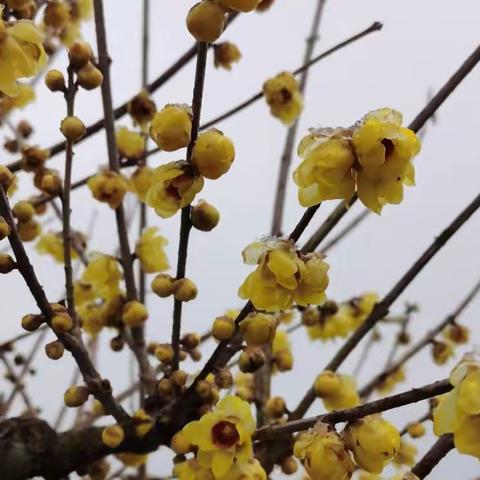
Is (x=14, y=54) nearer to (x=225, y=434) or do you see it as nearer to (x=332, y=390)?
(x=225, y=434)

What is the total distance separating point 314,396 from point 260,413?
307mm

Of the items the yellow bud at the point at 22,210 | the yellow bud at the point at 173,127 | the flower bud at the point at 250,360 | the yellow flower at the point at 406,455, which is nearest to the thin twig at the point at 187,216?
the yellow bud at the point at 173,127

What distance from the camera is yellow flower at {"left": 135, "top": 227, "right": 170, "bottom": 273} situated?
165 cm

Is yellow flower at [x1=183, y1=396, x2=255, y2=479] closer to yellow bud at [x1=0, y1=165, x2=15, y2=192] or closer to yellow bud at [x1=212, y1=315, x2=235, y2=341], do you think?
yellow bud at [x1=212, y1=315, x2=235, y2=341]

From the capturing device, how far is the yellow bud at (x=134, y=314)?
1.50 m

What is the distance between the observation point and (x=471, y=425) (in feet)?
2.55

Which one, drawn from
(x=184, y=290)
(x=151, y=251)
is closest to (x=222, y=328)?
(x=184, y=290)

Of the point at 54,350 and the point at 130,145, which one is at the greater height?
the point at 130,145

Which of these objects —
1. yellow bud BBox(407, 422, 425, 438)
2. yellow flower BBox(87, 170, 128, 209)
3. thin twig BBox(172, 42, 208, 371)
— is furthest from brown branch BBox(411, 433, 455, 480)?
yellow flower BBox(87, 170, 128, 209)

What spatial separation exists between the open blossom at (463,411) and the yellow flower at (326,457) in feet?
0.41

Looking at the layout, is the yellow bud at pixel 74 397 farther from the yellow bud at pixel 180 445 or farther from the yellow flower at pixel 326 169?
the yellow flower at pixel 326 169

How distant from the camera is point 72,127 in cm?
118

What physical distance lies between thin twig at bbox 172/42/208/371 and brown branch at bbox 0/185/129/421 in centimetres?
15

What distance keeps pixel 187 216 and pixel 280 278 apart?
17 cm
